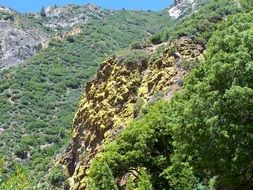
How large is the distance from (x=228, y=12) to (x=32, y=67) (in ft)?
207

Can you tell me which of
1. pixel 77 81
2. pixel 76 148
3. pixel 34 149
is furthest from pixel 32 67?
pixel 76 148

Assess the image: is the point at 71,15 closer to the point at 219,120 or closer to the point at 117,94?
the point at 117,94

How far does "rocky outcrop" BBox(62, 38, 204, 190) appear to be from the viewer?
154 ft

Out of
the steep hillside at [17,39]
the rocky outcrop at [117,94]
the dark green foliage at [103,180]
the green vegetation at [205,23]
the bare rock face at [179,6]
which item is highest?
the steep hillside at [17,39]

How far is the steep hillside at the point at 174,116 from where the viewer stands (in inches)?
985

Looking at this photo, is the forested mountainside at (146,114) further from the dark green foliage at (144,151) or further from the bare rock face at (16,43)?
the bare rock face at (16,43)

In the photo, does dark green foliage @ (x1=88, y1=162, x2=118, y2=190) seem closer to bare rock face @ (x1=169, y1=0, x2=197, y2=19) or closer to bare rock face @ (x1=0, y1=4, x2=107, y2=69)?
bare rock face @ (x1=0, y1=4, x2=107, y2=69)

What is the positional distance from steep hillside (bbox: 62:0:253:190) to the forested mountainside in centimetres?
6

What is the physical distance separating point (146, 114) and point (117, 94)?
12.3 m

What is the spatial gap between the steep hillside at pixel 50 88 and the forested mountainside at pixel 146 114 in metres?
0.25

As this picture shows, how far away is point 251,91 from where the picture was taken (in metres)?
23.9

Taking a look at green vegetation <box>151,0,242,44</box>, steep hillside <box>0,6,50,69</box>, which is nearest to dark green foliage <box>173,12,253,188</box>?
green vegetation <box>151,0,242,44</box>

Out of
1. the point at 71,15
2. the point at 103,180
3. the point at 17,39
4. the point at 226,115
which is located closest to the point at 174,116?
the point at 103,180

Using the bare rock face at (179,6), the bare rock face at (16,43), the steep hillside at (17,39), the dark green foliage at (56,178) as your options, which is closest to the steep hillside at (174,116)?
the dark green foliage at (56,178)
